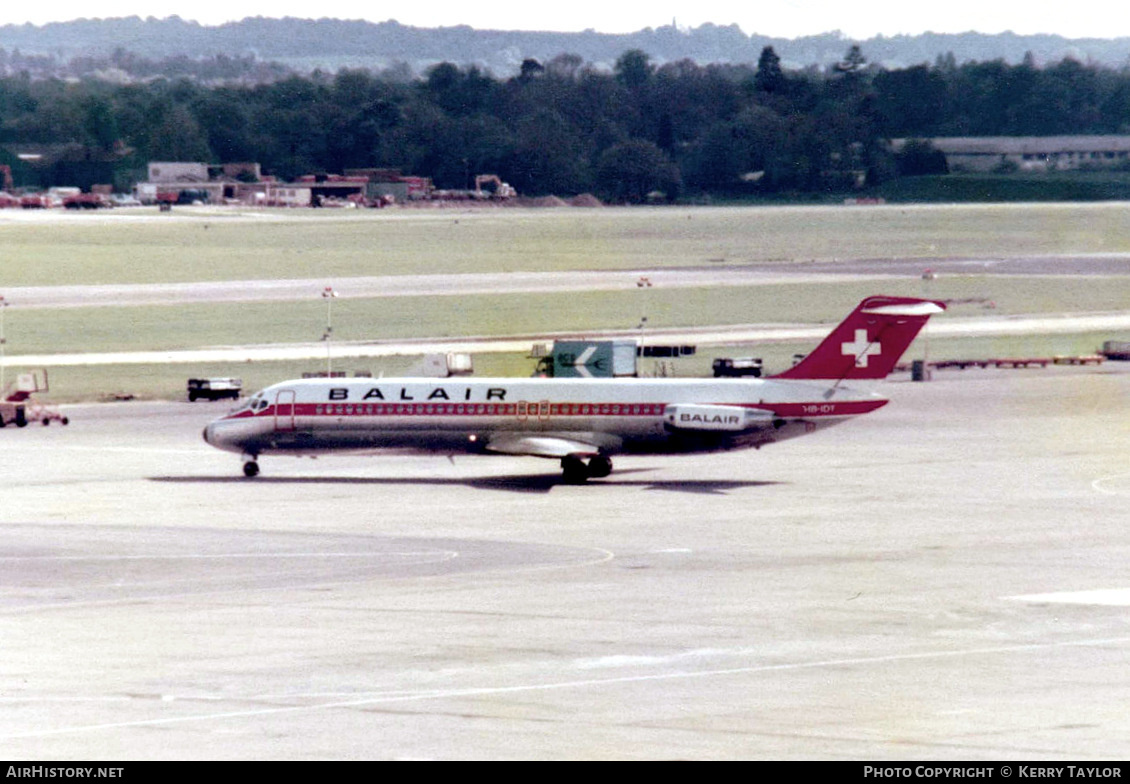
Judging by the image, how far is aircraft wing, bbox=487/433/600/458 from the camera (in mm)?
61469

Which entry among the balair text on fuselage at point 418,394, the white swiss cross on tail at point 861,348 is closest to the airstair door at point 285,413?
the balair text on fuselage at point 418,394

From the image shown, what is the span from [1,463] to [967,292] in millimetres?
96756

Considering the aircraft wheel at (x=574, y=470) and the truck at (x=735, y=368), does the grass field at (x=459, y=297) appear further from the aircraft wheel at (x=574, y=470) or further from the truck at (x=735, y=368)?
the aircraft wheel at (x=574, y=470)

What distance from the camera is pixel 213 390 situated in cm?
8762

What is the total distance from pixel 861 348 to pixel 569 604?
24.9m

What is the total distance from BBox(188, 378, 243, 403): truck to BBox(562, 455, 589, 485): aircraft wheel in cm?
3006

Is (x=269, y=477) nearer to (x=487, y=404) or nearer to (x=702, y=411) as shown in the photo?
(x=487, y=404)

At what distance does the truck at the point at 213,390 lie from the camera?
288 ft

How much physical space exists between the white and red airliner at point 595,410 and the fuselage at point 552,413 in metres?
0.03

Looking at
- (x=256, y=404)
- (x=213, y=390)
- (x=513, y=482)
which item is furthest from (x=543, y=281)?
(x=513, y=482)

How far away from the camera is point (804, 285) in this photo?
150m

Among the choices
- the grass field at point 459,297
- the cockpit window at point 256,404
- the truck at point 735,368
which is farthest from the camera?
the grass field at point 459,297

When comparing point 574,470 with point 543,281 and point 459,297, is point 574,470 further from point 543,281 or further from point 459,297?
point 543,281
